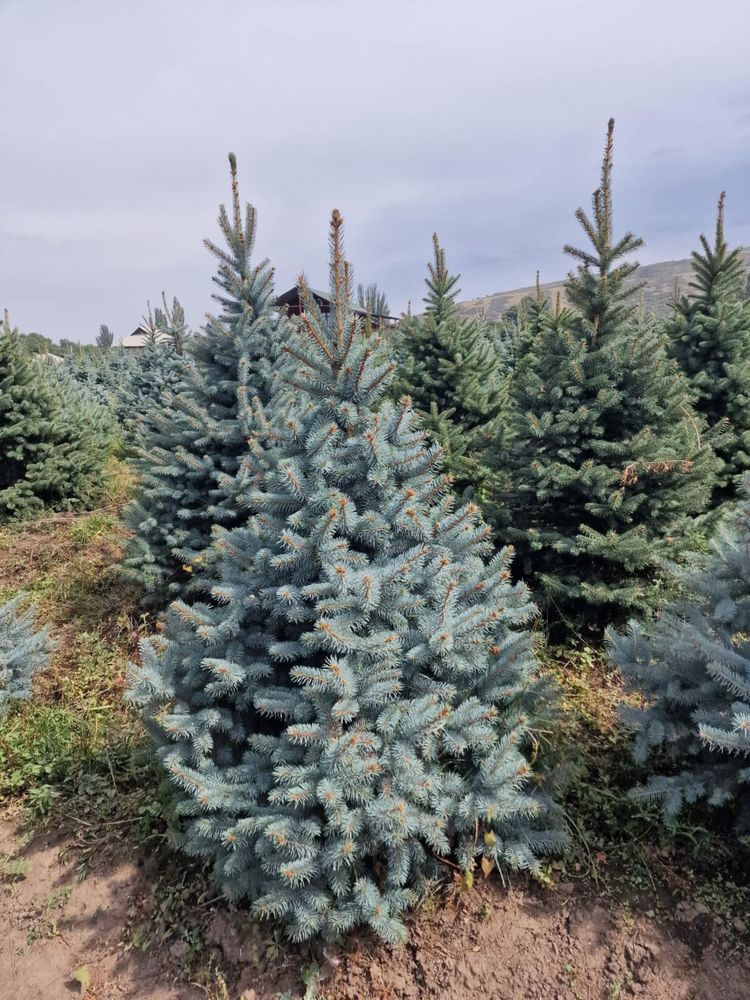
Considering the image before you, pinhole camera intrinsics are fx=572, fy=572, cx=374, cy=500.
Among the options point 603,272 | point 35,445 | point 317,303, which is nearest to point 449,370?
point 603,272

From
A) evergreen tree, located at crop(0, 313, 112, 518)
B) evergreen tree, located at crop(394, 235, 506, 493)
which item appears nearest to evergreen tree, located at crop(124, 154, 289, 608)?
evergreen tree, located at crop(394, 235, 506, 493)

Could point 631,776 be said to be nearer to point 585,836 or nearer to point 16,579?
point 585,836

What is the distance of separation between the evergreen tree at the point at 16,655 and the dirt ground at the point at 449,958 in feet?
6.07

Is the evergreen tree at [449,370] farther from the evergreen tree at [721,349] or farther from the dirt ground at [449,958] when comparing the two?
the dirt ground at [449,958]

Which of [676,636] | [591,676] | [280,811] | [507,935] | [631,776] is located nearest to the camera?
[280,811]

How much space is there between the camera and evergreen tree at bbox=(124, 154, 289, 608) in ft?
18.1

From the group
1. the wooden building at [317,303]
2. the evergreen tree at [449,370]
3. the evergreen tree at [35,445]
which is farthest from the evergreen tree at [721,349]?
the evergreen tree at [35,445]

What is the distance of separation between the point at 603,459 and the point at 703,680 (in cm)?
242

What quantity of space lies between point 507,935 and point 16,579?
6.66 metres

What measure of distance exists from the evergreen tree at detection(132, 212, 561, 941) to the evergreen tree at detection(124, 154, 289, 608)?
2302mm

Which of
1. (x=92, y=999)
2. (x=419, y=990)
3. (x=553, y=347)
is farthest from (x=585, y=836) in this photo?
(x=553, y=347)

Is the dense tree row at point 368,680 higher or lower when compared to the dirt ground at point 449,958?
higher

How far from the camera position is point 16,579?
7.04 meters

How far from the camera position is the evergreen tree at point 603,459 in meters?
→ 4.77
